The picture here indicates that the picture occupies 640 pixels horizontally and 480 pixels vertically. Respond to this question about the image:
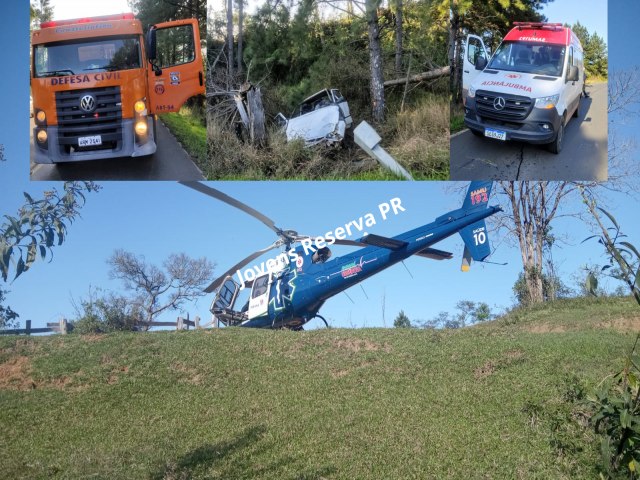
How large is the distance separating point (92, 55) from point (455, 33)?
227 inches

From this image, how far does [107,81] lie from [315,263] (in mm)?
4373

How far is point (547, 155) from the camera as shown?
12727 millimetres

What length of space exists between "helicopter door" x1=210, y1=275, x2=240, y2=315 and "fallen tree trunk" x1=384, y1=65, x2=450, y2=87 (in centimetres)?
412

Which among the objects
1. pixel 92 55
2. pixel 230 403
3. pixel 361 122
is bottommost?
pixel 230 403

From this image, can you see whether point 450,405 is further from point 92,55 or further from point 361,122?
point 92,55

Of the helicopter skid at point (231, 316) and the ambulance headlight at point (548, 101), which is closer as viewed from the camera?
the ambulance headlight at point (548, 101)

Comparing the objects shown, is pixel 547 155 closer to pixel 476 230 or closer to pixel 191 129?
pixel 476 230

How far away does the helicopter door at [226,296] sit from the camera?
13.4 meters

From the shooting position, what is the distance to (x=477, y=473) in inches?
303

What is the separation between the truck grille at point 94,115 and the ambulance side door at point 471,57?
550 cm

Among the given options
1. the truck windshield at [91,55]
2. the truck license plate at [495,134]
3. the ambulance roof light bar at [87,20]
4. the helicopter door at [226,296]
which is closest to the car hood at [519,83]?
the truck license plate at [495,134]

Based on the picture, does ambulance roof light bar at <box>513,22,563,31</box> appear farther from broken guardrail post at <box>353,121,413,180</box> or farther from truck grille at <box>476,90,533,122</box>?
broken guardrail post at <box>353,121,413,180</box>

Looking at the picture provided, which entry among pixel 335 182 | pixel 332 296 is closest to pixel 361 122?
pixel 335 182

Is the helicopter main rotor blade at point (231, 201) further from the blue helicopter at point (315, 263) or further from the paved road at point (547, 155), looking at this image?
the paved road at point (547, 155)
